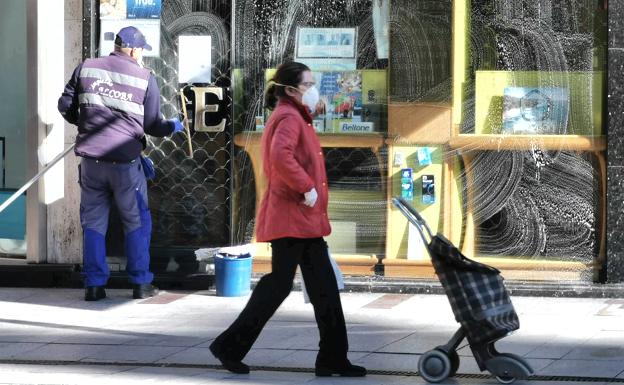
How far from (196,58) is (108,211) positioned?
1.42m

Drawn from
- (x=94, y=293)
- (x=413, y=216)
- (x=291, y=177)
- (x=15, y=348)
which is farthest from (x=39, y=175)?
(x=413, y=216)

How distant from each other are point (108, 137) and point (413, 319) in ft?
8.12

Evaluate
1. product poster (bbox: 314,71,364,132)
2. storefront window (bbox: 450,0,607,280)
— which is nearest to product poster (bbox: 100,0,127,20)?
product poster (bbox: 314,71,364,132)

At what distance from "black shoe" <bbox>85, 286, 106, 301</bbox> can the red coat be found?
2945 millimetres

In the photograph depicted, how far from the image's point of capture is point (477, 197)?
10.2m

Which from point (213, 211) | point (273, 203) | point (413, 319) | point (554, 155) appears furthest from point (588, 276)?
point (273, 203)

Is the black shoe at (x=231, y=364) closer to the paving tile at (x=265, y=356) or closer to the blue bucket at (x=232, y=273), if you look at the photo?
the paving tile at (x=265, y=356)

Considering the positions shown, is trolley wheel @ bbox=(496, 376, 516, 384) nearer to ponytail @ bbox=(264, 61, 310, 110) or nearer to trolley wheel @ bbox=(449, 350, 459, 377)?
trolley wheel @ bbox=(449, 350, 459, 377)

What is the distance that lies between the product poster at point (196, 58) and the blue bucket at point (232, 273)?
4.68ft

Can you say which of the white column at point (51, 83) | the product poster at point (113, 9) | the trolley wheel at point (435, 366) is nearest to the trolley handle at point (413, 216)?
the trolley wheel at point (435, 366)

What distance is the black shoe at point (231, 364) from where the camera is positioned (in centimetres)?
727

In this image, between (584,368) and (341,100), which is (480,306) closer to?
(584,368)

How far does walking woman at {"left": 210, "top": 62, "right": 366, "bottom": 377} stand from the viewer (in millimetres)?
7160

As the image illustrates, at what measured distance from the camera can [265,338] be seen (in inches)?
329
